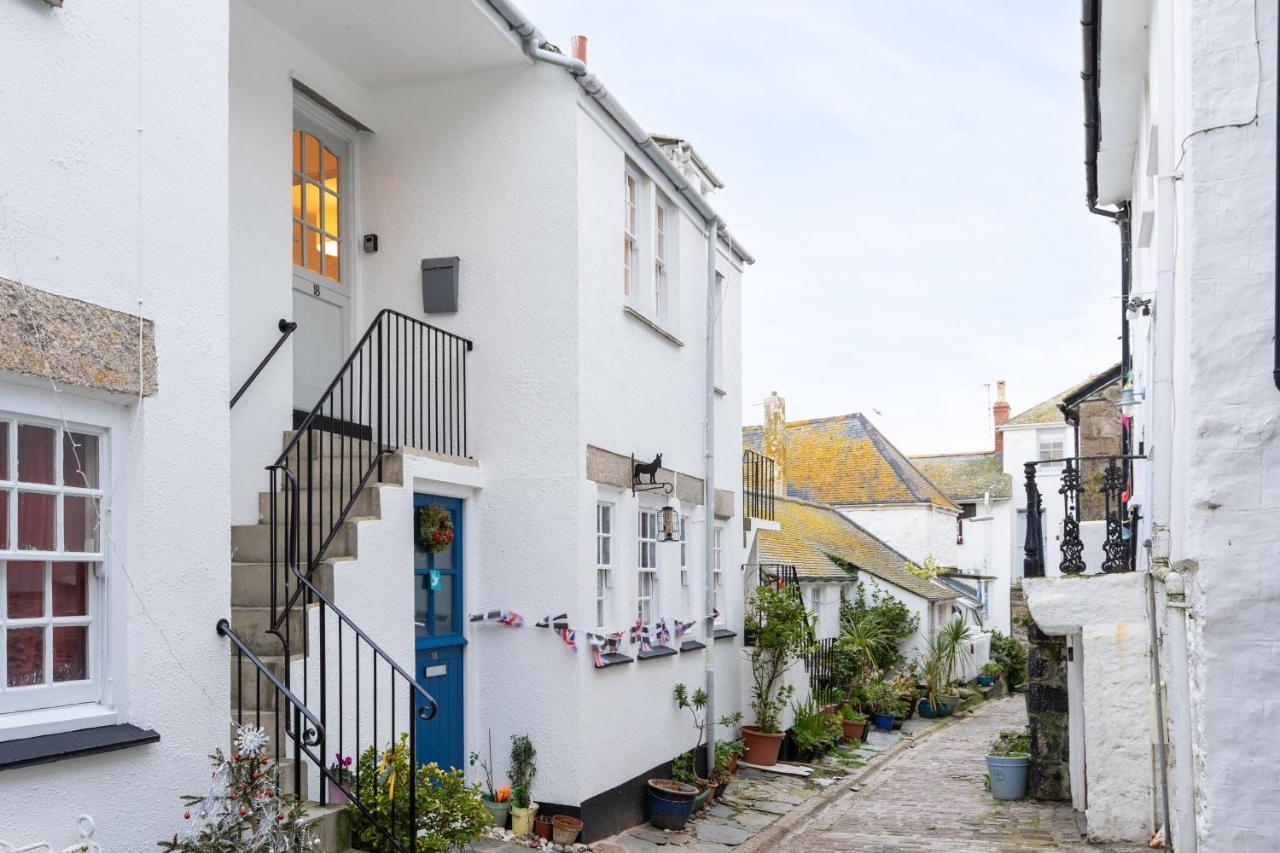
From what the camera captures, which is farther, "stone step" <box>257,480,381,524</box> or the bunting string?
the bunting string

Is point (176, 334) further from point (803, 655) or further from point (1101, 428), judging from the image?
point (1101, 428)

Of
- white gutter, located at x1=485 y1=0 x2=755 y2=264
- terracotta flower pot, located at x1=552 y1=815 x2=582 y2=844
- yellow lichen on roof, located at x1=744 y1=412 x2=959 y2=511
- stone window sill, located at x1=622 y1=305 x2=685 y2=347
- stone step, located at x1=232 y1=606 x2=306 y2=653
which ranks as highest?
white gutter, located at x1=485 y1=0 x2=755 y2=264

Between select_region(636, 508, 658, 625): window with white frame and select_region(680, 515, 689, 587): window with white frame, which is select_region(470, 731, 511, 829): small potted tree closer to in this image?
select_region(636, 508, 658, 625): window with white frame

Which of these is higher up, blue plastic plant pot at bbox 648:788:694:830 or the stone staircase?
the stone staircase

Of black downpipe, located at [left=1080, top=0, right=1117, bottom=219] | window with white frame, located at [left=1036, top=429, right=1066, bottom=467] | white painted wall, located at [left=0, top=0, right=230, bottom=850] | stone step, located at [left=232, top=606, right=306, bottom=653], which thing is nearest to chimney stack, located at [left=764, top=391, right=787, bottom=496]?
black downpipe, located at [left=1080, top=0, right=1117, bottom=219]

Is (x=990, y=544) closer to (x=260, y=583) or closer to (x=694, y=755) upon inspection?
(x=694, y=755)

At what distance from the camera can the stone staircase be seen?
6.57m

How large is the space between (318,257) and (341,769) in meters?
4.79

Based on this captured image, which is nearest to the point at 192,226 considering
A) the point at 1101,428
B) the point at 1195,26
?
the point at 1195,26

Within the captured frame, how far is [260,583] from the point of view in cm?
754

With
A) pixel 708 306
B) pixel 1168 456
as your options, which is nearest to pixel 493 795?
pixel 1168 456

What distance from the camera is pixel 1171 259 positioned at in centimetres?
757

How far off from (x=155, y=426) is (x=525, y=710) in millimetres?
4913

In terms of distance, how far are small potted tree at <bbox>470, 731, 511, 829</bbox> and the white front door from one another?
3135mm
